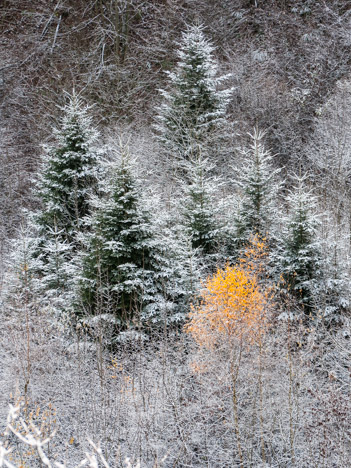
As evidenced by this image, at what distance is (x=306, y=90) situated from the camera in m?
19.8

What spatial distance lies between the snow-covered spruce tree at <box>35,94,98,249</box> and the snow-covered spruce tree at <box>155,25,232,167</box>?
14.1ft

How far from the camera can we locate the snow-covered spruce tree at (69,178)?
1218 centimetres

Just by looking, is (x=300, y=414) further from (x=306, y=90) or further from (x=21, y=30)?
(x=21, y=30)

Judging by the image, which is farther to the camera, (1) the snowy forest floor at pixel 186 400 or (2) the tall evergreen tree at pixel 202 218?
(2) the tall evergreen tree at pixel 202 218

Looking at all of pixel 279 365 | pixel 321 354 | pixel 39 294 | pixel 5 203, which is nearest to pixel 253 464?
pixel 279 365

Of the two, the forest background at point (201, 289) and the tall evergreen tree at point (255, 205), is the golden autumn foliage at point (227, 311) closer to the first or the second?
the forest background at point (201, 289)

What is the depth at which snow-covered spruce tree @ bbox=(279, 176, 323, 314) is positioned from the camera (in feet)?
32.6

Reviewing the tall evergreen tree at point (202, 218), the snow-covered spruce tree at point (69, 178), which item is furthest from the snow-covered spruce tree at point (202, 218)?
the snow-covered spruce tree at point (69, 178)

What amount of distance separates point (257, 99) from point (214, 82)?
4226mm

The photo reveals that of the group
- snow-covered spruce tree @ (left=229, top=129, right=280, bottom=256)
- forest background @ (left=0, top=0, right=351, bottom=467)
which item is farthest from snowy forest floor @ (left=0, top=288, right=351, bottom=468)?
snow-covered spruce tree @ (left=229, top=129, right=280, bottom=256)

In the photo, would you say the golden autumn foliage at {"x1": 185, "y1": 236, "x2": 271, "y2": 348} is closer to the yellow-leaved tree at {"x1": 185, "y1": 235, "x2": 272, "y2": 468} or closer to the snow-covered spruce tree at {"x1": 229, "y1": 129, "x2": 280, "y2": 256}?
the yellow-leaved tree at {"x1": 185, "y1": 235, "x2": 272, "y2": 468}

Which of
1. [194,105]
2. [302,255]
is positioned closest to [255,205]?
[302,255]

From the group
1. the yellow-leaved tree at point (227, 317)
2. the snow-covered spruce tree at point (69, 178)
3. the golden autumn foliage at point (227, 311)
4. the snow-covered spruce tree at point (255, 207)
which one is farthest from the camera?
the snow-covered spruce tree at point (69, 178)

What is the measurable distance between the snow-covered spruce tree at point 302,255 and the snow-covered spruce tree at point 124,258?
9.20 ft
